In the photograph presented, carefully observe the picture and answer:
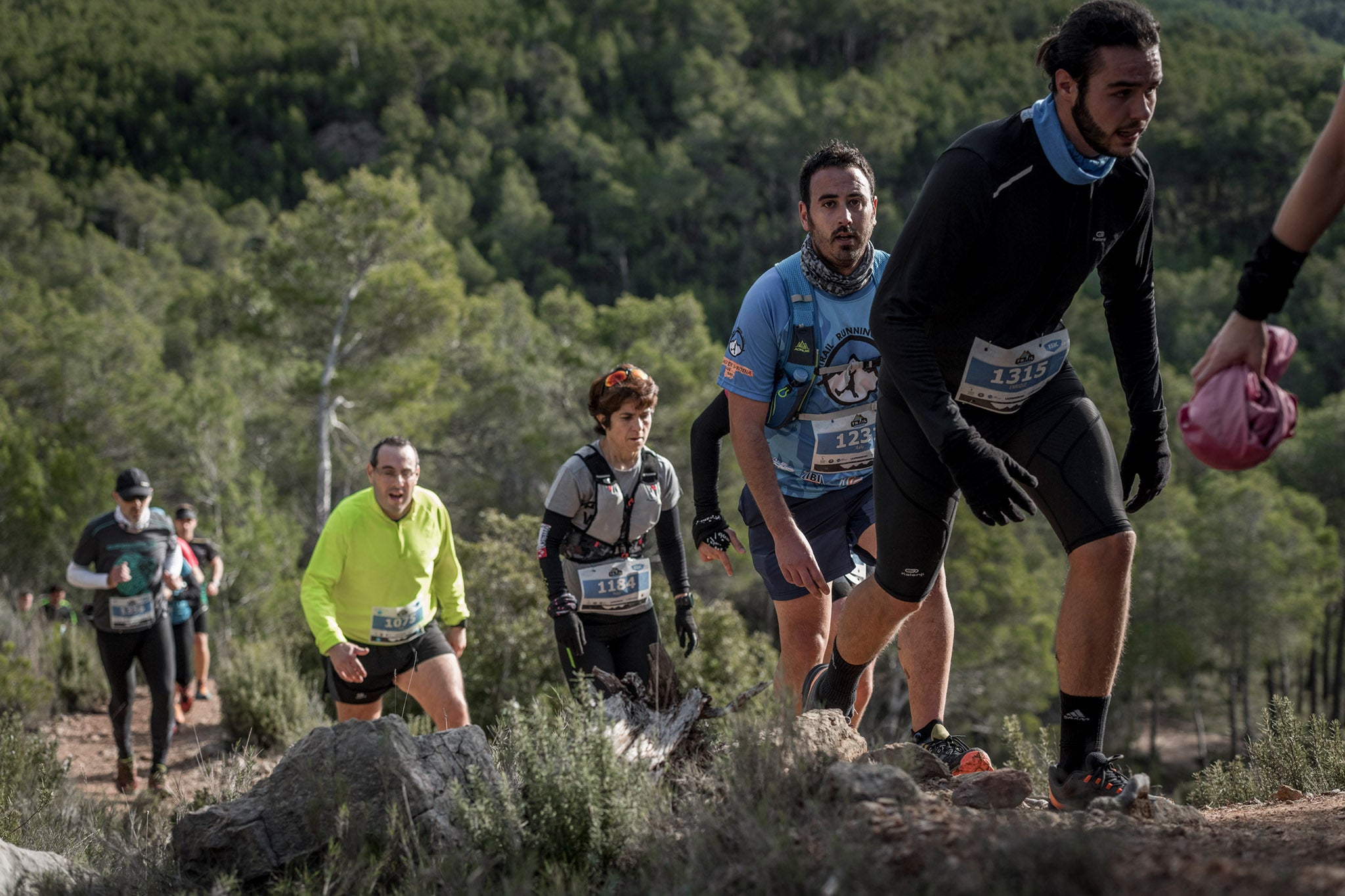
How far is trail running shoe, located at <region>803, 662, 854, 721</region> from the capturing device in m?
3.55

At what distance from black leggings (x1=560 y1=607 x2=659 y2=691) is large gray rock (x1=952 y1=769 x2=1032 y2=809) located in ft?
6.61

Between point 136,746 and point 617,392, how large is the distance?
21.7 feet

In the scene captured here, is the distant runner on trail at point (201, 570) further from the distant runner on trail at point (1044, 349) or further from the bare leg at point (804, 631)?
the distant runner on trail at point (1044, 349)

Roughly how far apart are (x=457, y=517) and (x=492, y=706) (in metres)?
16.2

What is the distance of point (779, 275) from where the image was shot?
385cm

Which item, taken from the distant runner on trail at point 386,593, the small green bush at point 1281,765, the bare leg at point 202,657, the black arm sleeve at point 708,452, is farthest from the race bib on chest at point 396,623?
the bare leg at point 202,657

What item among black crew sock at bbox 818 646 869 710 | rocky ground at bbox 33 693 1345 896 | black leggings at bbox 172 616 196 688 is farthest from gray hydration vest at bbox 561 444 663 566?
black leggings at bbox 172 616 196 688

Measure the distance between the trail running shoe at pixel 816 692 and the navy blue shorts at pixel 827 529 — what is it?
0.30m

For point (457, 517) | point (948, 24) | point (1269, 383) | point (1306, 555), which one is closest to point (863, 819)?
point (1269, 383)

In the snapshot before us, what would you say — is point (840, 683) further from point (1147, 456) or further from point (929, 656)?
point (1147, 456)

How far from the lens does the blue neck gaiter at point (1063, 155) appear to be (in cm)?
280

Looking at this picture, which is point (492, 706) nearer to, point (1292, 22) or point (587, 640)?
point (587, 640)

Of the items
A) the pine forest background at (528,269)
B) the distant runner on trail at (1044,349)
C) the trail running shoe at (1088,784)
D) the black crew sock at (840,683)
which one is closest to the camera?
the distant runner on trail at (1044,349)

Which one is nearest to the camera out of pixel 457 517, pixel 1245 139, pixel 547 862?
pixel 547 862
